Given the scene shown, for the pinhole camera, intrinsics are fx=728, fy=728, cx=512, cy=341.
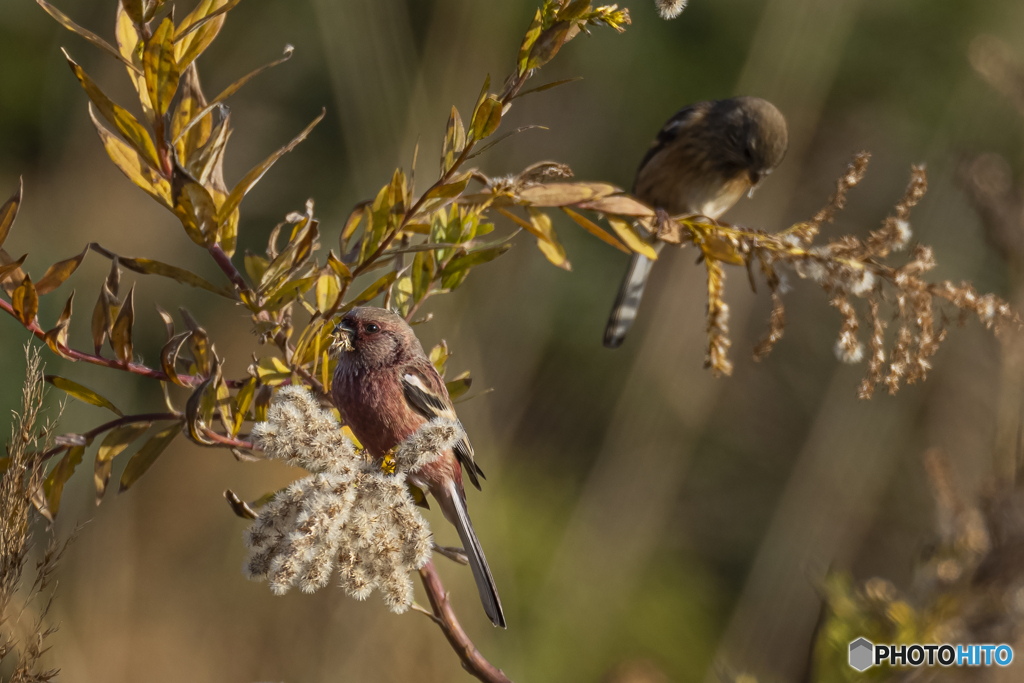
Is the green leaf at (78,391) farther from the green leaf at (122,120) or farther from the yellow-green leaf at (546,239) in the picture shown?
the yellow-green leaf at (546,239)

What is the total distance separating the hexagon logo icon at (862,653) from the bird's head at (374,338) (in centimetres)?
85

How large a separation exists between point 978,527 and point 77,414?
129 inches

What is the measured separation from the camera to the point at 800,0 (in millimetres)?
4223

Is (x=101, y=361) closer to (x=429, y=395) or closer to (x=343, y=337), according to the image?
(x=343, y=337)

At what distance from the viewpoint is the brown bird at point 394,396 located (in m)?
0.86

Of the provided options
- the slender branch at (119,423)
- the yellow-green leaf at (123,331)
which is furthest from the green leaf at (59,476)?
the yellow-green leaf at (123,331)

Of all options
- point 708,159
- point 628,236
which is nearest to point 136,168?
point 628,236

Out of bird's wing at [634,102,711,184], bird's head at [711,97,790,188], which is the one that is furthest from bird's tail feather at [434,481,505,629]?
bird's wing at [634,102,711,184]

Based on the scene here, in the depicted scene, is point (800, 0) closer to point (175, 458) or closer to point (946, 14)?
point (946, 14)

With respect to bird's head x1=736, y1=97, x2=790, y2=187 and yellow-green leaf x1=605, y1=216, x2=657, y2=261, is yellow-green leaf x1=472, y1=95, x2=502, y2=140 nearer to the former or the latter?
yellow-green leaf x1=605, y1=216, x2=657, y2=261

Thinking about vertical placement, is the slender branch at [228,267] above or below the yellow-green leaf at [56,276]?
above

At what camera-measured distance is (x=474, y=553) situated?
0.89 m

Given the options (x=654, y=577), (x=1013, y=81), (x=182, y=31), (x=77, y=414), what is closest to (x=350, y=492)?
(x=182, y=31)

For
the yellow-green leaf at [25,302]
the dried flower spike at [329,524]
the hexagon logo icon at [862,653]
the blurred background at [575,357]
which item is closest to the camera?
the dried flower spike at [329,524]
